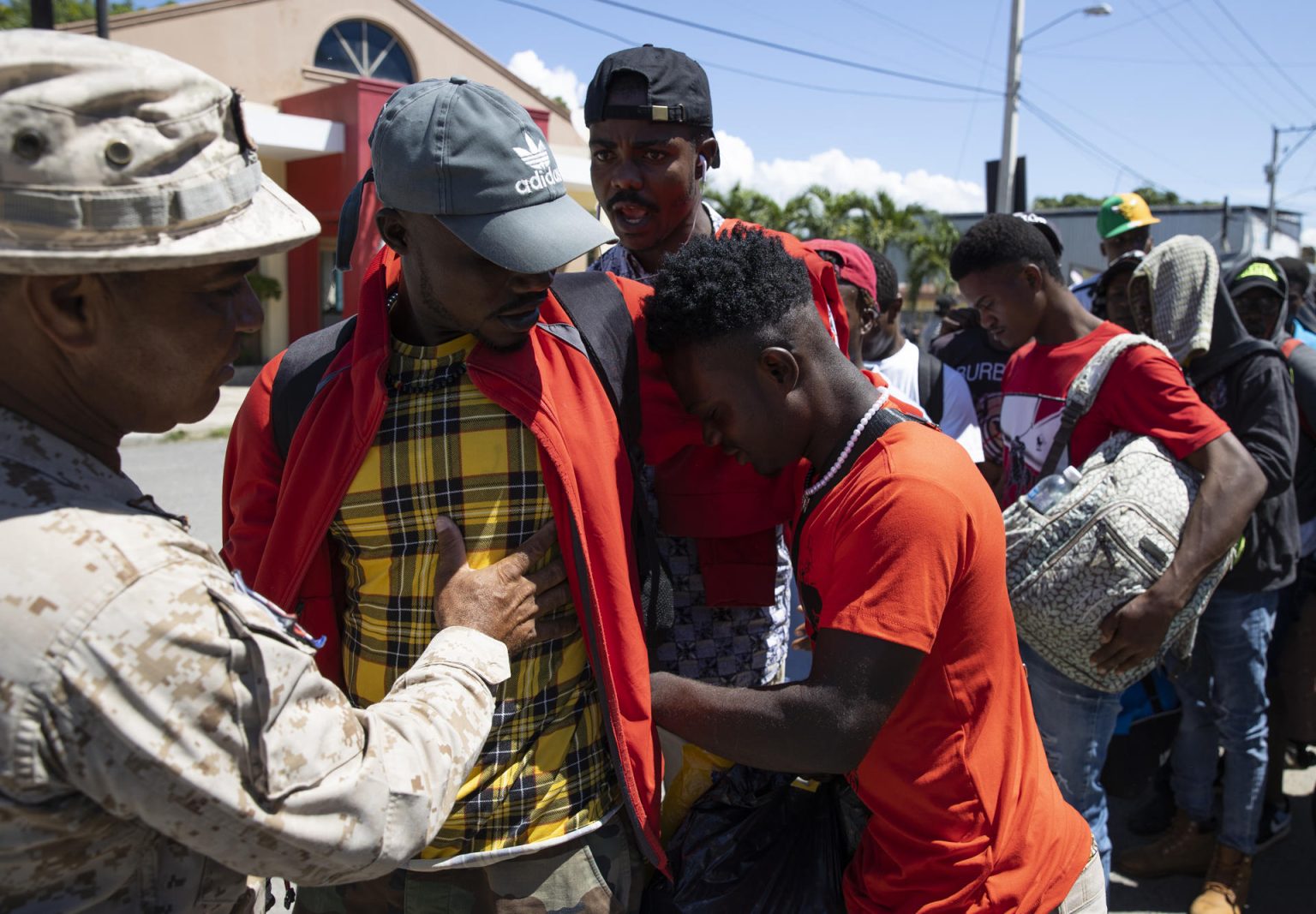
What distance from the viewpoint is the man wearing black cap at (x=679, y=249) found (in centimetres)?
224

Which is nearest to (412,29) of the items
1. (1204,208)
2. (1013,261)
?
(1013,261)

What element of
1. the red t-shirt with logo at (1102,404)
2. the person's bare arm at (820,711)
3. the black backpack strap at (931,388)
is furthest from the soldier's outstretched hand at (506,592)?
the black backpack strap at (931,388)

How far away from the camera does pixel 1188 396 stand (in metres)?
2.98

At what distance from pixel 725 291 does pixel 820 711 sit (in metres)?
0.78

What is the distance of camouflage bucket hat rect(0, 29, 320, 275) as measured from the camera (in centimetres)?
105

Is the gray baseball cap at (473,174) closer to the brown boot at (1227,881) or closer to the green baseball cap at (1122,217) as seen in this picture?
→ the brown boot at (1227,881)

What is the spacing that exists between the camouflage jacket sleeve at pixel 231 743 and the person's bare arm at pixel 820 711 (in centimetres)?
66

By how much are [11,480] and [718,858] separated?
4.66ft

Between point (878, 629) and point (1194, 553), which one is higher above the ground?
point (878, 629)

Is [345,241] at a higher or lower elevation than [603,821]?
higher

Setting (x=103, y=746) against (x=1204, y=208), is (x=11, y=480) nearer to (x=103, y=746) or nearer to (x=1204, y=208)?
(x=103, y=746)

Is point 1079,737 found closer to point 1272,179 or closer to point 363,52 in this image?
point 363,52

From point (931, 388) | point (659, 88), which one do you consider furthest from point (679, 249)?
point (931, 388)

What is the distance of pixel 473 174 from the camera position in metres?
1.74
